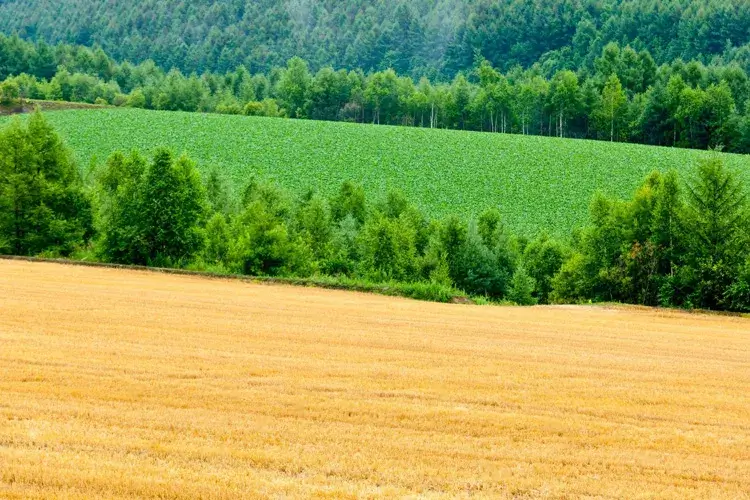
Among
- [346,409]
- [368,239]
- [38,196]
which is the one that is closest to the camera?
[346,409]

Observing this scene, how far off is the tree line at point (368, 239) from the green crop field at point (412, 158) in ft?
70.9

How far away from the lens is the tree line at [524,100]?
5020 inches

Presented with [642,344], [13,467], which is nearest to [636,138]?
[642,344]

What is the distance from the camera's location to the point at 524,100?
146m

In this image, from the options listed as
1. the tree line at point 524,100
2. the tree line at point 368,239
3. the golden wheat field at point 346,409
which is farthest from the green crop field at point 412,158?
the golden wheat field at point 346,409

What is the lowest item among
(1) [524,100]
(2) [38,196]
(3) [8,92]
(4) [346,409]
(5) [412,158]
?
(4) [346,409]

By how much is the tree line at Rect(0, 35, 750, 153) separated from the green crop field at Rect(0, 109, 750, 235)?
66.7 ft

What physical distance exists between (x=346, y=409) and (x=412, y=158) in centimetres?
9276

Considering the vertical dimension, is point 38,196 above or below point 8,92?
below

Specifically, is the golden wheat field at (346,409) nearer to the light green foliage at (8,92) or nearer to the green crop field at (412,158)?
the green crop field at (412,158)

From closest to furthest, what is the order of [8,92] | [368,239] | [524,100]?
[368,239], [8,92], [524,100]

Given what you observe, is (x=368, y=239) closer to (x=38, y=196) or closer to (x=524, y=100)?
(x=38, y=196)

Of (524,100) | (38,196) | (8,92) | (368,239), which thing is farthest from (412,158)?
(8,92)

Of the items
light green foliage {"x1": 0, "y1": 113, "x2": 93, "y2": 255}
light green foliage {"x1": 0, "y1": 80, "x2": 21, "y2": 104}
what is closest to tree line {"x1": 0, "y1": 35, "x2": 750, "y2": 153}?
light green foliage {"x1": 0, "y1": 80, "x2": 21, "y2": 104}
